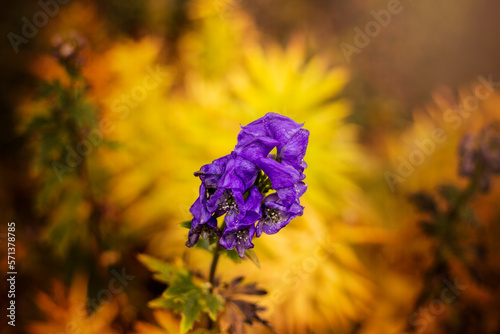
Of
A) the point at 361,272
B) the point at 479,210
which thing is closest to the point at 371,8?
the point at 479,210

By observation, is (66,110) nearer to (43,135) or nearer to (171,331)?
(43,135)

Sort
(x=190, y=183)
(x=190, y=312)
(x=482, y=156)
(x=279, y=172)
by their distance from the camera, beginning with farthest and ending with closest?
(x=190, y=183), (x=482, y=156), (x=190, y=312), (x=279, y=172)

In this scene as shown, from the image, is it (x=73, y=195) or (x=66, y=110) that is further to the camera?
(x=73, y=195)

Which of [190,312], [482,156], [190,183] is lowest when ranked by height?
[190,312]

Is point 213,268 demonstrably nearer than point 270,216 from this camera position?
No

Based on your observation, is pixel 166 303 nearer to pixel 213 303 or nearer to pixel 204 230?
pixel 213 303

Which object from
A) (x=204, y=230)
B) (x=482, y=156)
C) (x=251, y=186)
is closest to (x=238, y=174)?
(x=251, y=186)

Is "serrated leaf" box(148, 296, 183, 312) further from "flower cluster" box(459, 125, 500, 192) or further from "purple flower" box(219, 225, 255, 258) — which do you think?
"flower cluster" box(459, 125, 500, 192)
